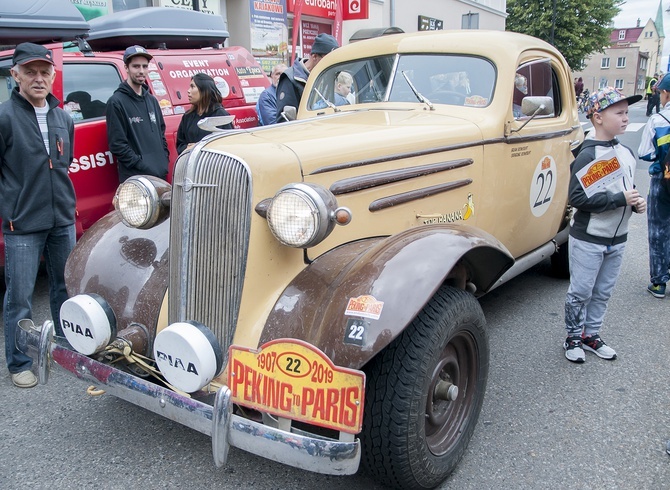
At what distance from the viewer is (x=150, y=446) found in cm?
264

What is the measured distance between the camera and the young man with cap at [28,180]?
309cm

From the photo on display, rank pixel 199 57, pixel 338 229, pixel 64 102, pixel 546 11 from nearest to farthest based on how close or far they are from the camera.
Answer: pixel 338 229 < pixel 64 102 < pixel 199 57 < pixel 546 11

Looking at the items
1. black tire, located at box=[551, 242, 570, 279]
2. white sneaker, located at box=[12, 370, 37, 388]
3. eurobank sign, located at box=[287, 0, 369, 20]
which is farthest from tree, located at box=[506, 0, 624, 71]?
white sneaker, located at box=[12, 370, 37, 388]

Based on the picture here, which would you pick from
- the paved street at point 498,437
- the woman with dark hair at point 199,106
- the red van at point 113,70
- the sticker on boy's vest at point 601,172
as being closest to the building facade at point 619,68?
the red van at point 113,70

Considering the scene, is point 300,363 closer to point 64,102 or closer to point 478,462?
point 478,462

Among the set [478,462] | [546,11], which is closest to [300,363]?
[478,462]

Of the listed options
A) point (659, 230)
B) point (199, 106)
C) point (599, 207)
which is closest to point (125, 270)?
point (199, 106)

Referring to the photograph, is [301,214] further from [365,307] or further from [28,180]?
[28,180]

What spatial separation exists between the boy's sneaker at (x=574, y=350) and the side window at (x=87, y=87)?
3.99 meters

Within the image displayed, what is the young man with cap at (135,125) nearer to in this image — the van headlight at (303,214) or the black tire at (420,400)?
the van headlight at (303,214)

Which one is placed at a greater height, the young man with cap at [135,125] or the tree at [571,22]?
the tree at [571,22]

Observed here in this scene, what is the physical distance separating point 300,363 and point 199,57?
16.1 ft

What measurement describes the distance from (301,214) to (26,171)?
189 cm

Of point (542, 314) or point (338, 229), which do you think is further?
point (542, 314)
